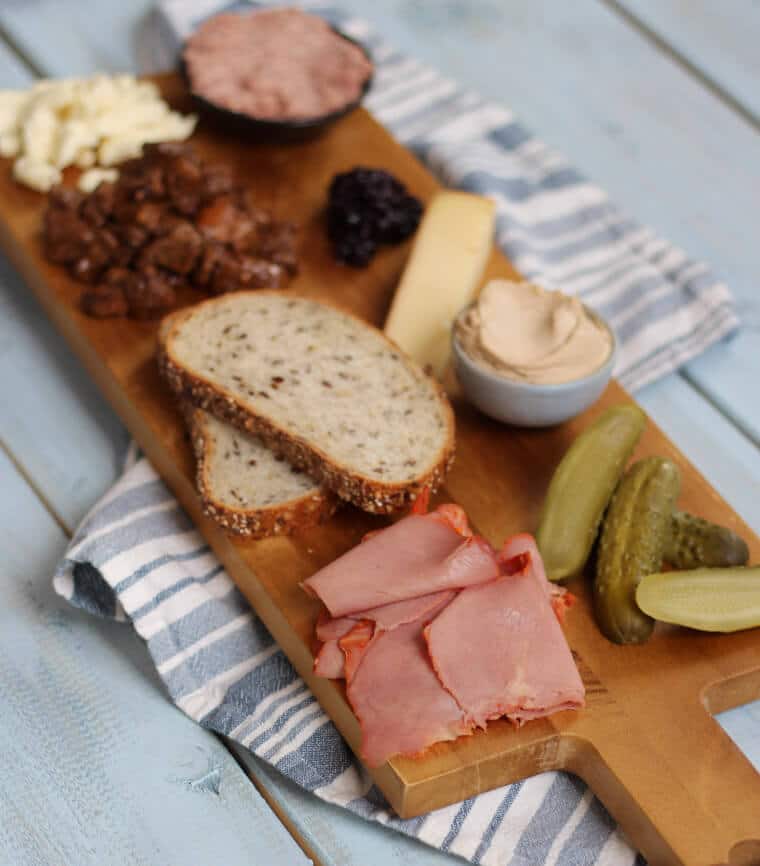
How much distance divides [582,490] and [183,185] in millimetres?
1404

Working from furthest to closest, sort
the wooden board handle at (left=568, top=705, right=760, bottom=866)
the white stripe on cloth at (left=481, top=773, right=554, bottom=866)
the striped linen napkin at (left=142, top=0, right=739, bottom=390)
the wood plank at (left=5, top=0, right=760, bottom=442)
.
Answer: the wood plank at (left=5, top=0, right=760, bottom=442) → the striped linen napkin at (left=142, top=0, right=739, bottom=390) → the white stripe on cloth at (left=481, top=773, right=554, bottom=866) → the wooden board handle at (left=568, top=705, right=760, bottom=866)

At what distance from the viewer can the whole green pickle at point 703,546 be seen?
2.77 m

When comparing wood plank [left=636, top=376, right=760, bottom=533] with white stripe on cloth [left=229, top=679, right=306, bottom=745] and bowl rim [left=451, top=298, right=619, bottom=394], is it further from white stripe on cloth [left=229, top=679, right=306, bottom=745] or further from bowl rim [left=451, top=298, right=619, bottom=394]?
white stripe on cloth [left=229, top=679, right=306, bottom=745]

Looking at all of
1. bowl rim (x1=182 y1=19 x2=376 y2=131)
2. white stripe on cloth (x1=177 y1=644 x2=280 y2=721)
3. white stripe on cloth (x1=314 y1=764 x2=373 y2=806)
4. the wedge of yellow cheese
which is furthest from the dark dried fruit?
white stripe on cloth (x1=314 y1=764 x2=373 y2=806)

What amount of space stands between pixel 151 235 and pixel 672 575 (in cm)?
166

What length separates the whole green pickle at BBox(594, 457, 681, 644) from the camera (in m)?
2.68

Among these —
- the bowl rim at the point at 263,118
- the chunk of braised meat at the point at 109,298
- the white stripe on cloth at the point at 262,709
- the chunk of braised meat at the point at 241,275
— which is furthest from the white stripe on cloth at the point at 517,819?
the bowl rim at the point at 263,118

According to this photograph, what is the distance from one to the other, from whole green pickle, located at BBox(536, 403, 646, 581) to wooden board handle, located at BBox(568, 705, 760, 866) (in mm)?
370

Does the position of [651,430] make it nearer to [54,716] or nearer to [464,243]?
[464,243]

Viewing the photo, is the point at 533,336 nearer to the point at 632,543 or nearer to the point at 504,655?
the point at 632,543

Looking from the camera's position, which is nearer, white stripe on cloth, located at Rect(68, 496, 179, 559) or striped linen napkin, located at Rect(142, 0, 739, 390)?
white stripe on cloth, located at Rect(68, 496, 179, 559)

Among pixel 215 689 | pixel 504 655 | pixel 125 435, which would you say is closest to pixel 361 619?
pixel 504 655

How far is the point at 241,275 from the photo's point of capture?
3.36 meters

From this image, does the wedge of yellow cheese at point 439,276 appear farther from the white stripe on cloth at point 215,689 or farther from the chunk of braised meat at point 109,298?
the white stripe on cloth at point 215,689
